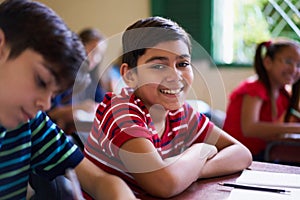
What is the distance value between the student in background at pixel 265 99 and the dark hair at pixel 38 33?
154cm

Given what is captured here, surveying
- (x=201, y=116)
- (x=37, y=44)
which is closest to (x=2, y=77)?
(x=37, y=44)

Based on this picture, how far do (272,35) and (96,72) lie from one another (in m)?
1.52

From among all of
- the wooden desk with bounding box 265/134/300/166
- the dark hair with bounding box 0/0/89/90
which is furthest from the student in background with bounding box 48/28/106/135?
the dark hair with bounding box 0/0/89/90

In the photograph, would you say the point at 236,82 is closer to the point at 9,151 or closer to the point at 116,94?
the point at 116,94

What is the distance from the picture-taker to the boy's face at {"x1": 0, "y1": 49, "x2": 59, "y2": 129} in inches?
35.4

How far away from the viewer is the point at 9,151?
1085mm

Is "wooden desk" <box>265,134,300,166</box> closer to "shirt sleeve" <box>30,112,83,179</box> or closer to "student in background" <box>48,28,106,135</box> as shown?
"student in background" <box>48,28,106,135</box>

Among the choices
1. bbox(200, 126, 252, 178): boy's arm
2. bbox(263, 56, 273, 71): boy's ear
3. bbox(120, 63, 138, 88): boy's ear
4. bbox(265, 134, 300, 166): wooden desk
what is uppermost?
bbox(120, 63, 138, 88): boy's ear

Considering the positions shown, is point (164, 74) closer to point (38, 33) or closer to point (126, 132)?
point (126, 132)

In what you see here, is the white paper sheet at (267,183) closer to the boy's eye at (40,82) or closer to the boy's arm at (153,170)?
the boy's arm at (153,170)

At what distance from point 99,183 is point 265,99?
4.73 ft

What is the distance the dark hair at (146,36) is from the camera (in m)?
→ 1.19

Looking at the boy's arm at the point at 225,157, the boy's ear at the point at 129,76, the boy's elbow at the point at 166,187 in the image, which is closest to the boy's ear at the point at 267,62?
the boy's arm at the point at 225,157

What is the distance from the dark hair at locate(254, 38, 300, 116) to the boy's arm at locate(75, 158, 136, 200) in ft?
4.75
